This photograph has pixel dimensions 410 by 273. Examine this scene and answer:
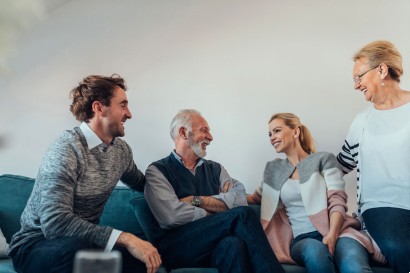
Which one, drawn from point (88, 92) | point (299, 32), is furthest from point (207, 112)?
point (88, 92)

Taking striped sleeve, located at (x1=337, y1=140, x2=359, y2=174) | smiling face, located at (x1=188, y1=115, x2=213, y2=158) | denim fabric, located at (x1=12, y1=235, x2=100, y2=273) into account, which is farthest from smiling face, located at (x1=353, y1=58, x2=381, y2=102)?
denim fabric, located at (x1=12, y1=235, x2=100, y2=273)

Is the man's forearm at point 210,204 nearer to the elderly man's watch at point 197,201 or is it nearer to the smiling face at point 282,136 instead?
the elderly man's watch at point 197,201

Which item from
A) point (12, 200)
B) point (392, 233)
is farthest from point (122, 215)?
point (392, 233)

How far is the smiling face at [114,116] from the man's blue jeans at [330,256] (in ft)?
3.25

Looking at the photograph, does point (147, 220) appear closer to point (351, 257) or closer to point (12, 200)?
point (12, 200)

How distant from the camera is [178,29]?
2.95 meters

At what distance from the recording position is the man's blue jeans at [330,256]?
1839mm

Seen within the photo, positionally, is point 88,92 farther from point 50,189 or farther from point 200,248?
point 200,248

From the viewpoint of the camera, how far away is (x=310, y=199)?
2223 mm

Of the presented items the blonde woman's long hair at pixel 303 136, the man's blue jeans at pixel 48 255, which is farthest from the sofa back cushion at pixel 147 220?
the blonde woman's long hair at pixel 303 136

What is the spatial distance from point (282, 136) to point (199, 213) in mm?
699

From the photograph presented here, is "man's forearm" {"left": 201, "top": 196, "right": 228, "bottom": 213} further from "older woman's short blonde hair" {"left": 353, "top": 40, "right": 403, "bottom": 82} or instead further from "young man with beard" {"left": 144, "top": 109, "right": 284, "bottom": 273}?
"older woman's short blonde hair" {"left": 353, "top": 40, "right": 403, "bottom": 82}

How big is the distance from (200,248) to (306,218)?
0.65 metres

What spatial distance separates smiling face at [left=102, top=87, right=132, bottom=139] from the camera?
1977 mm
